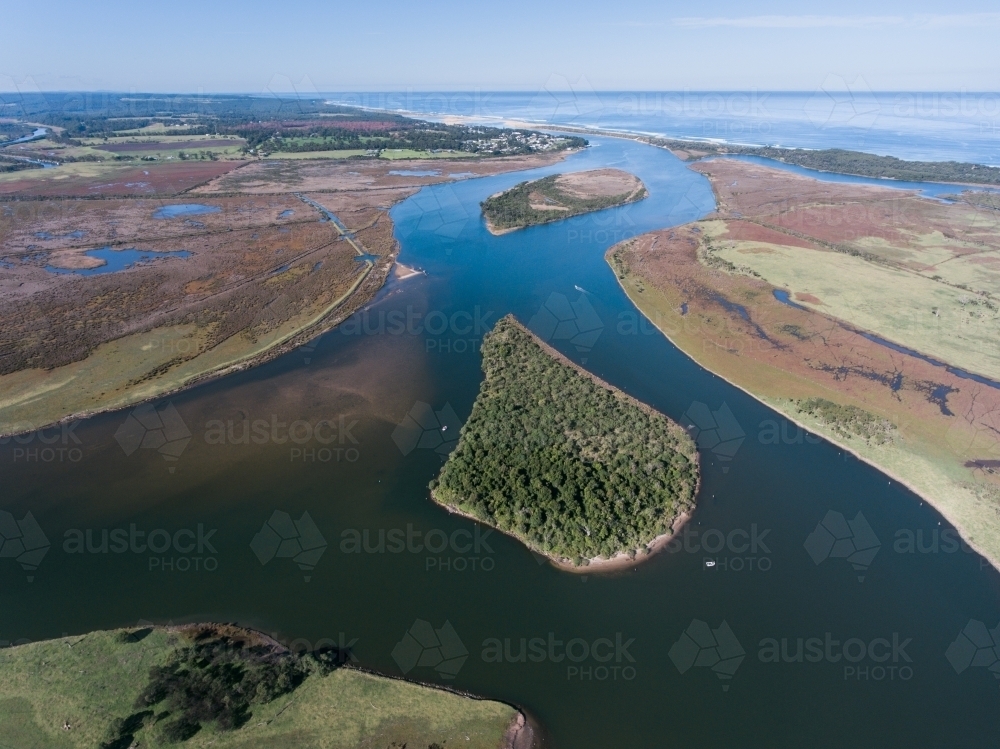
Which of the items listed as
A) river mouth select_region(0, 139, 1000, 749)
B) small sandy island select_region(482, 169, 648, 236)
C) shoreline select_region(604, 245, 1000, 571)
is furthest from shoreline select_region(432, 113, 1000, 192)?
river mouth select_region(0, 139, 1000, 749)

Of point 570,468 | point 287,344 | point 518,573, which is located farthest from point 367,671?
point 287,344

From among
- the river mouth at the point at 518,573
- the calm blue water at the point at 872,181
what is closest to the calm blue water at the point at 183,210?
the river mouth at the point at 518,573

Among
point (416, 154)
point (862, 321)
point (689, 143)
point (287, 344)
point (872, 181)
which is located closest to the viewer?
point (287, 344)

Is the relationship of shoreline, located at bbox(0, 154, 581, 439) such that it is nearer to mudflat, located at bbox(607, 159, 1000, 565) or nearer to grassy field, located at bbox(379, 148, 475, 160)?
mudflat, located at bbox(607, 159, 1000, 565)

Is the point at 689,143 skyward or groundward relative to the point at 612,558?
skyward

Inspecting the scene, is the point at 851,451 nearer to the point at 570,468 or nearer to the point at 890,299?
the point at 570,468

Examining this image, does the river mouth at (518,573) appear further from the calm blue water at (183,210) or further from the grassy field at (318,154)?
the grassy field at (318,154)
